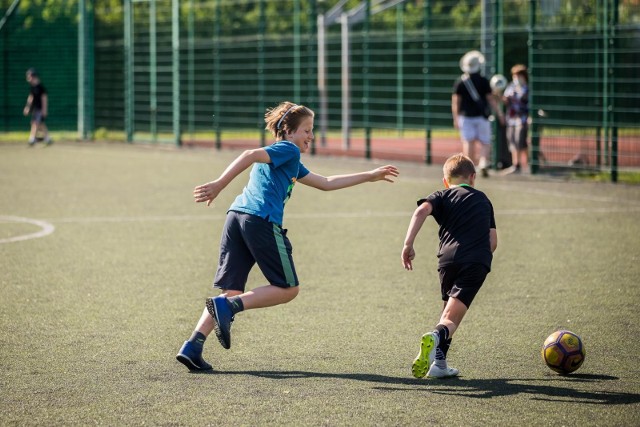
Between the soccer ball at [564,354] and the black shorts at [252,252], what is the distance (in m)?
1.50

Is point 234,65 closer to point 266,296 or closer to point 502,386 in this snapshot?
point 266,296

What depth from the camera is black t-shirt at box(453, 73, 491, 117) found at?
19.2 m

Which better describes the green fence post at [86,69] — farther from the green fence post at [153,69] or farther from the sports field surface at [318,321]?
the sports field surface at [318,321]

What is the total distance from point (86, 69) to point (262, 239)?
26.2 m

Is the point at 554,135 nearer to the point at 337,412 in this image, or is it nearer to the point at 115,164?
the point at 115,164

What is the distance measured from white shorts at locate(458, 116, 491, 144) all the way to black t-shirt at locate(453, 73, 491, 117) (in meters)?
0.08

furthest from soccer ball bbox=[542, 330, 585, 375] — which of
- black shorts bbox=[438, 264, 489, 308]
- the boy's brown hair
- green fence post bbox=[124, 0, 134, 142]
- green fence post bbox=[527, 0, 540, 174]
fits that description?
green fence post bbox=[124, 0, 134, 142]

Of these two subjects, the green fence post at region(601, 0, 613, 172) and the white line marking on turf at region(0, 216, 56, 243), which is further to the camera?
the green fence post at region(601, 0, 613, 172)

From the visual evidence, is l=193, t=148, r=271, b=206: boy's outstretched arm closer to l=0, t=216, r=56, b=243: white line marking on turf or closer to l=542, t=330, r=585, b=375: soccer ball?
l=542, t=330, r=585, b=375: soccer ball

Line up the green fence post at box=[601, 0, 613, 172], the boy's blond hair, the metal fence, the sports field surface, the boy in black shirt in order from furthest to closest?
the metal fence, the green fence post at box=[601, 0, 613, 172], the boy's blond hair, the boy in black shirt, the sports field surface

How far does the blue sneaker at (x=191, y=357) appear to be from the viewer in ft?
21.8

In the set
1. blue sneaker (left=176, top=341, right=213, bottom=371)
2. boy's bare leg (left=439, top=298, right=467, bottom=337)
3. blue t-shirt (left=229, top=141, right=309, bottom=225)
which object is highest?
blue t-shirt (left=229, top=141, right=309, bottom=225)

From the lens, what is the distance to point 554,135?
20.9 metres

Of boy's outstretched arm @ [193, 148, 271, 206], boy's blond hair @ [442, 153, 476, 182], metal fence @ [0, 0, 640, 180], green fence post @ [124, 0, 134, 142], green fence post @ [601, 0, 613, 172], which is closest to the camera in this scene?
boy's outstretched arm @ [193, 148, 271, 206]
